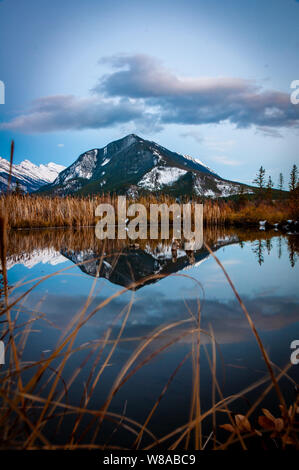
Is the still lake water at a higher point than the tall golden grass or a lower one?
lower

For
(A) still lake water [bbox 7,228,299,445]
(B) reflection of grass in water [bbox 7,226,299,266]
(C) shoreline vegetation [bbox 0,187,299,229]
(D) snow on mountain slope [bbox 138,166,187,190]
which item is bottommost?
(A) still lake water [bbox 7,228,299,445]

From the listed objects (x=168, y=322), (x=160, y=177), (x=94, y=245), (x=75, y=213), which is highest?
(x=160, y=177)

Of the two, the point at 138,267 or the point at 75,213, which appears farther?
the point at 75,213

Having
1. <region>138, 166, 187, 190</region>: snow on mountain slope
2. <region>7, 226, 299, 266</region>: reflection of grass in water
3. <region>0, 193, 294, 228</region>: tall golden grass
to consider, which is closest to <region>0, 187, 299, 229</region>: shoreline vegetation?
<region>0, 193, 294, 228</region>: tall golden grass

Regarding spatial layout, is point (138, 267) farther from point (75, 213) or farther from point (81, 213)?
point (81, 213)

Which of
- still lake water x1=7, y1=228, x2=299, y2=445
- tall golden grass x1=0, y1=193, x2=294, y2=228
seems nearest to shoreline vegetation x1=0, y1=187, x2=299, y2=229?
tall golden grass x1=0, y1=193, x2=294, y2=228

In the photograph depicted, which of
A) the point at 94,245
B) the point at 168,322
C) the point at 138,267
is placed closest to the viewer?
the point at 168,322

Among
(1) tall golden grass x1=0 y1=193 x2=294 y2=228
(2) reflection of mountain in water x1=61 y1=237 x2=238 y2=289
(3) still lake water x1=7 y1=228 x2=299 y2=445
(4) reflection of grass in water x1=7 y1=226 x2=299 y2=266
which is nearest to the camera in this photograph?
(3) still lake water x1=7 y1=228 x2=299 y2=445

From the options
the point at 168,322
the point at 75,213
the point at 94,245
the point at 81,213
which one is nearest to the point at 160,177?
the point at 81,213

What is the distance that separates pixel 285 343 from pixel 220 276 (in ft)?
7.93

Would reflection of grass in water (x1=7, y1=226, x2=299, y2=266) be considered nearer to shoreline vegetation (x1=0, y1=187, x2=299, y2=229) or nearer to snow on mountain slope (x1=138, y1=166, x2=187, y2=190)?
shoreline vegetation (x1=0, y1=187, x2=299, y2=229)

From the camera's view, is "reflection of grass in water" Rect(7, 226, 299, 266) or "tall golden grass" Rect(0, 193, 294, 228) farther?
"tall golden grass" Rect(0, 193, 294, 228)

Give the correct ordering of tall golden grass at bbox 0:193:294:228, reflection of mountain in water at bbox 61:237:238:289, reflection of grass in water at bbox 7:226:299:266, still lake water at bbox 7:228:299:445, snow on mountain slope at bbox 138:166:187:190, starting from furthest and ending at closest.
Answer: snow on mountain slope at bbox 138:166:187:190 → tall golden grass at bbox 0:193:294:228 → reflection of grass in water at bbox 7:226:299:266 → reflection of mountain in water at bbox 61:237:238:289 → still lake water at bbox 7:228:299:445
